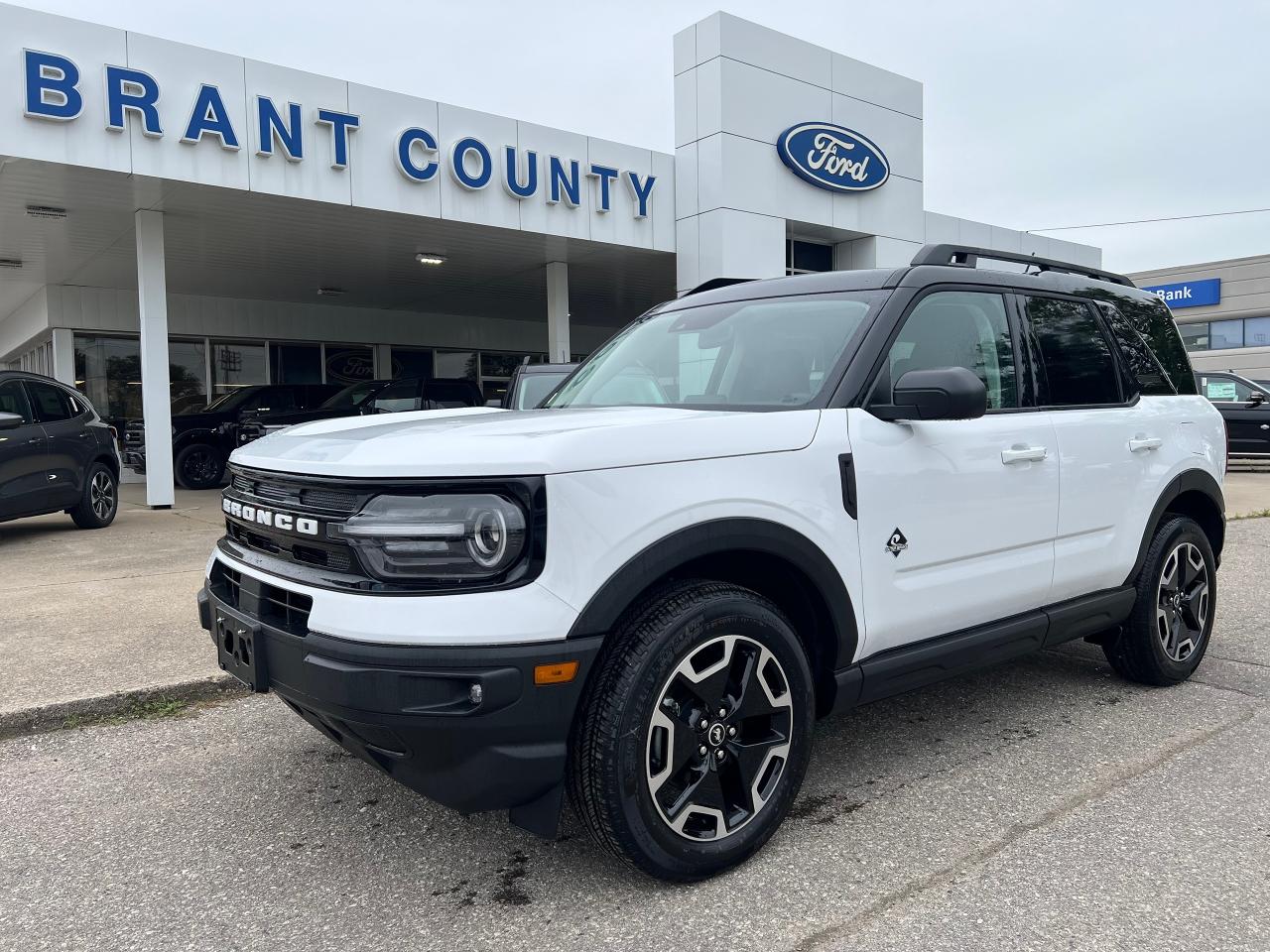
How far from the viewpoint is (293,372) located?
2116 centimetres

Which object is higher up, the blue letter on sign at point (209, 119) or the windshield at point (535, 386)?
the blue letter on sign at point (209, 119)

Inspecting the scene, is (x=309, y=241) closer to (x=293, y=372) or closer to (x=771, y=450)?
(x=293, y=372)

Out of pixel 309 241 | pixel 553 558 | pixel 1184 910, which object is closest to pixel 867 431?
pixel 553 558

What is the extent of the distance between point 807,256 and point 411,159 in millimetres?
7994

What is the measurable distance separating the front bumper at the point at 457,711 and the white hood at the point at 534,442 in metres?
0.44

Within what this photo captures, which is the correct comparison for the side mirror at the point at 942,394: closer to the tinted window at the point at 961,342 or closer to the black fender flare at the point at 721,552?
the tinted window at the point at 961,342

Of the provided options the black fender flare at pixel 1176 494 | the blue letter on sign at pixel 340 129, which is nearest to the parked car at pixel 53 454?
the blue letter on sign at pixel 340 129

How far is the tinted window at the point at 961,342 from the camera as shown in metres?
3.22

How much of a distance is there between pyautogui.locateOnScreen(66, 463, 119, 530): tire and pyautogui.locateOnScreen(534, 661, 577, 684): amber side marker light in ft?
29.8

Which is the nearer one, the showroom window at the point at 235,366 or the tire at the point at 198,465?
the tire at the point at 198,465

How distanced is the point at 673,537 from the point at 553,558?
359mm

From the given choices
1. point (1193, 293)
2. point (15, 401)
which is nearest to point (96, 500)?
point (15, 401)

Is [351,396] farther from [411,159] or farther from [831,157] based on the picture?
[831,157]

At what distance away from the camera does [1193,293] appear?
141ft
